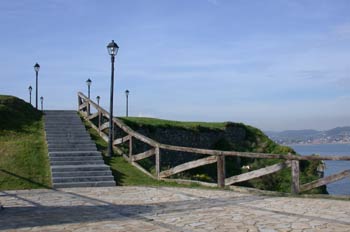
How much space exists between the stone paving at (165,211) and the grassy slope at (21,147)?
1.23m

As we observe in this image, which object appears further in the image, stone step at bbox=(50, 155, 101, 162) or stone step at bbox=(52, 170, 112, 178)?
stone step at bbox=(50, 155, 101, 162)

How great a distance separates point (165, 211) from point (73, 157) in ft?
23.6

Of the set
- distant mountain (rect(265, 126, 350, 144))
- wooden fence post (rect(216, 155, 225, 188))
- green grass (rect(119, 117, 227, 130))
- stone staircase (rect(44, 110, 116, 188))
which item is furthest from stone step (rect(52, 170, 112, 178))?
distant mountain (rect(265, 126, 350, 144))

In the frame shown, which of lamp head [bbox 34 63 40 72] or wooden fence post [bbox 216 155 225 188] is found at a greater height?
lamp head [bbox 34 63 40 72]

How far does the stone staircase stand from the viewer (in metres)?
13.1

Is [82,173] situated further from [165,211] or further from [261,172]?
[165,211]

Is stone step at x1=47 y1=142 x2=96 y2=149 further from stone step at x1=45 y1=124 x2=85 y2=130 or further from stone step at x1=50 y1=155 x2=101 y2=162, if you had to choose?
stone step at x1=45 y1=124 x2=85 y2=130

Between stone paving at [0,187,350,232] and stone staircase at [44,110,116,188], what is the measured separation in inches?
61.5

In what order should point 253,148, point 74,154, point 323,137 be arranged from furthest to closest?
point 323,137 → point 253,148 → point 74,154

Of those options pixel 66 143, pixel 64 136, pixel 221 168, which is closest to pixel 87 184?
pixel 221 168

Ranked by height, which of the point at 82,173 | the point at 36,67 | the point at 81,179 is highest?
the point at 36,67

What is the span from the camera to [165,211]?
859cm

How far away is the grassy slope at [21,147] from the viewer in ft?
41.8

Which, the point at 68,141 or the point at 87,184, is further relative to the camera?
the point at 68,141
